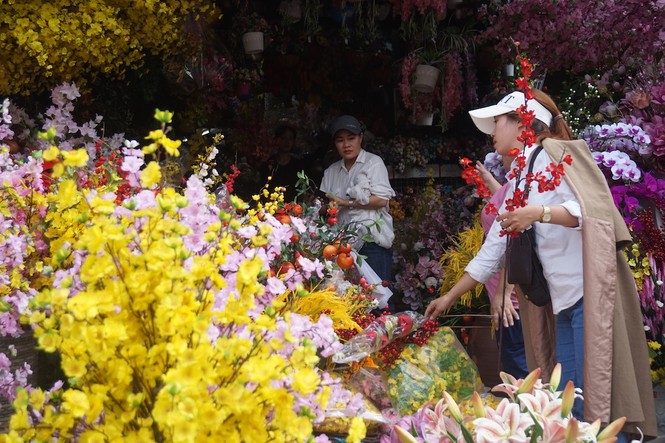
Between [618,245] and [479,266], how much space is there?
0.52 metres

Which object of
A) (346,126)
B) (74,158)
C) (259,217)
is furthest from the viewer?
(346,126)

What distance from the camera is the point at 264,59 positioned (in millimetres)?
5824

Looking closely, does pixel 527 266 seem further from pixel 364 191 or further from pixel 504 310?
pixel 364 191

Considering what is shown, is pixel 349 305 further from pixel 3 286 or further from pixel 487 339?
pixel 487 339

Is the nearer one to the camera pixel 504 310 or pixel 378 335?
pixel 378 335

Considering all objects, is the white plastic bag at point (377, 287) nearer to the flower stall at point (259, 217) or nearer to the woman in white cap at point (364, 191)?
the flower stall at point (259, 217)

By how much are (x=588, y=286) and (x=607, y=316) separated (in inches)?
4.9

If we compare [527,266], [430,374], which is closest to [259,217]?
[430,374]

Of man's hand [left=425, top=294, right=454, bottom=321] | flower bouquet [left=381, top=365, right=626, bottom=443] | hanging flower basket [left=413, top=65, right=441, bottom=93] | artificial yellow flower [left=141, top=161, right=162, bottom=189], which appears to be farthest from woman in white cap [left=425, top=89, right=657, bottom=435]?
hanging flower basket [left=413, top=65, right=441, bottom=93]

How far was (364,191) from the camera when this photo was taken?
4.95 m

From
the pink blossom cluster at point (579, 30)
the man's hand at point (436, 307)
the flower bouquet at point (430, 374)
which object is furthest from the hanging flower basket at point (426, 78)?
the flower bouquet at point (430, 374)

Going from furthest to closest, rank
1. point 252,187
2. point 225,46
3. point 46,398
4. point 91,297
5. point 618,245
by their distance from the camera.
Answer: point 252,187, point 225,46, point 618,245, point 46,398, point 91,297

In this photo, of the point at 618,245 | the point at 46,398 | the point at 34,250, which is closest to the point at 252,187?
the point at 618,245

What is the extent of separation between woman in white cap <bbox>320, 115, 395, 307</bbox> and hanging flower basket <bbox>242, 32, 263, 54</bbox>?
0.93 m
